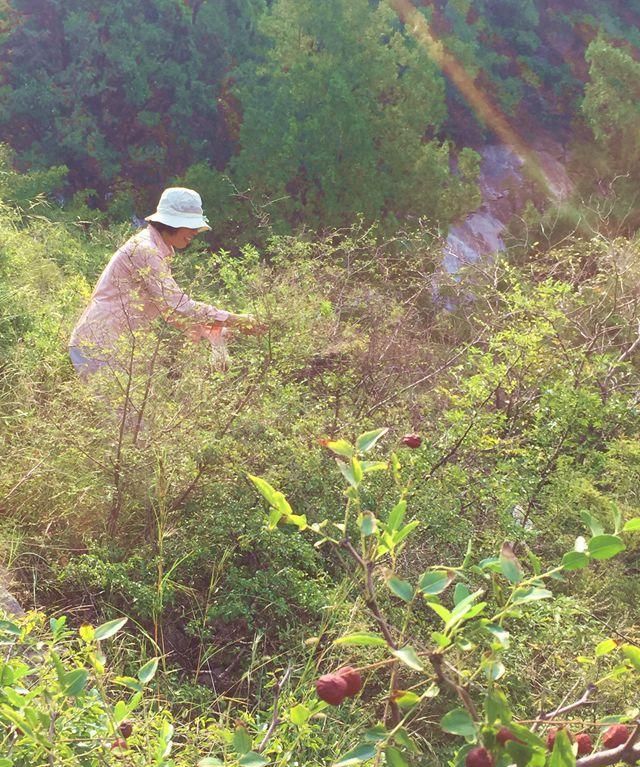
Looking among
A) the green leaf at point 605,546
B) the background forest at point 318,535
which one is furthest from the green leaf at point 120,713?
the green leaf at point 605,546

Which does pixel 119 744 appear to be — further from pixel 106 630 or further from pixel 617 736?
pixel 617 736

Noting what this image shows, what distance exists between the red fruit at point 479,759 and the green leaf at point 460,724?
2 cm

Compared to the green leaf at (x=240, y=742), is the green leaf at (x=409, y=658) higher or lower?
higher

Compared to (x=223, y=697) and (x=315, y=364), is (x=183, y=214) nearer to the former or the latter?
(x=315, y=364)

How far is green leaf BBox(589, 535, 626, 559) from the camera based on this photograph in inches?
39.8

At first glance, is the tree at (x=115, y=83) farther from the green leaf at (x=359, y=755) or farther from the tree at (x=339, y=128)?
the green leaf at (x=359, y=755)

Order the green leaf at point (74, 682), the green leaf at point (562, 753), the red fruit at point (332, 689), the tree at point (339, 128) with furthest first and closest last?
the tree at point (339, 128)
the green leaf at point (74, 682)
the red fruit at point (332, 689)
the green leaf at point (562, 753)

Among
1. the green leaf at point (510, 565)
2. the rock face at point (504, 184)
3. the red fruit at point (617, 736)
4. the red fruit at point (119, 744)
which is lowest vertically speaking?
the rock face at point (504, 184)

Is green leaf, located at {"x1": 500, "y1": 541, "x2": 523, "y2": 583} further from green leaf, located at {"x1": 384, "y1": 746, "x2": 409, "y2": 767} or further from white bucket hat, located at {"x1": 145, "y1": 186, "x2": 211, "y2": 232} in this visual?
white bucket hat, located at {"x1": 145, "y1": 186, "x2": 211, "y2": 232}

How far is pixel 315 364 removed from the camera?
11.6 ft

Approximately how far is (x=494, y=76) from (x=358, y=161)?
1024 cm

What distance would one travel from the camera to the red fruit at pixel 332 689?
1.07 meters

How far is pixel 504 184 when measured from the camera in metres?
16.7

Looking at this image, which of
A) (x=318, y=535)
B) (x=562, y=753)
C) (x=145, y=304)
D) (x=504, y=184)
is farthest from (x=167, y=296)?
(x=504, y=184)
